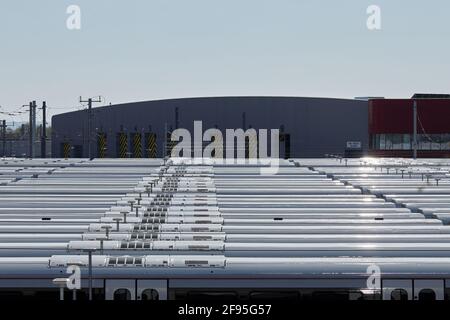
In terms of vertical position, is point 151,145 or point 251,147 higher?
point 151,145

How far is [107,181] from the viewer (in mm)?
24781

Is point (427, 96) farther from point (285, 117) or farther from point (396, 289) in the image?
point (396, 289)

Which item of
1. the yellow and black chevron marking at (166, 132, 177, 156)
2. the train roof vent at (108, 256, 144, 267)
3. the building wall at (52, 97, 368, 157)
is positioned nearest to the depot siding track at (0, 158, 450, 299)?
the train roof vent at (108, 256, 144, 267)

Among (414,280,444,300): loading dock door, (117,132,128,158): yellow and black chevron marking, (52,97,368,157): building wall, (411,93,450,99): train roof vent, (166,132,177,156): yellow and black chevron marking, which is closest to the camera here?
(414,280,444,300): loading dock door

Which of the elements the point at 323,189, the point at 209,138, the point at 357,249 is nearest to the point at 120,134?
the point at 209,138

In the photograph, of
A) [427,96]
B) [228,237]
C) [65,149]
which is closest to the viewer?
[228,237]

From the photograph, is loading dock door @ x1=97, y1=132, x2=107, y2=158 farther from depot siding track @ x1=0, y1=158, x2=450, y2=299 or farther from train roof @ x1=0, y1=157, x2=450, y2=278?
depot siding track @ x1=0, y1=158, x2=450, y2=299

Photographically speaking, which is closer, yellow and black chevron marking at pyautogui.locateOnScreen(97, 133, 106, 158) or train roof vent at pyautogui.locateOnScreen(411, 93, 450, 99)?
yellow and black chevron marking at pyautogui.locateOnScreen(97, 133, 106, 158)

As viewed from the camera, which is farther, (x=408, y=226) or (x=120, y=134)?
(x=120, y=134)

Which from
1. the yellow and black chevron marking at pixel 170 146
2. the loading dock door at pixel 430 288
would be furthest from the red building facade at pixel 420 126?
the loading dock door at pixel 430 288

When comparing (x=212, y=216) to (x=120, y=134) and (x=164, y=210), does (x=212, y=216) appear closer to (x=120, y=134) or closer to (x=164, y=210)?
(x=164, y=210)

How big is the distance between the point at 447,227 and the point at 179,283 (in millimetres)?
5211

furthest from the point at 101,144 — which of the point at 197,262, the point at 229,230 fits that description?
the point at 197,262

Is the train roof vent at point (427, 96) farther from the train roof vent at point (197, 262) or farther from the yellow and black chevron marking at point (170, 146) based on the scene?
the train roof vent at point (197, 262)
